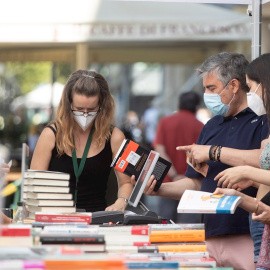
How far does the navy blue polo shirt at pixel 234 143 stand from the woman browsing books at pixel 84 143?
57 cm

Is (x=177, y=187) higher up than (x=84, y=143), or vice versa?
(x=84, y=143)

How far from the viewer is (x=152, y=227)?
114 inches

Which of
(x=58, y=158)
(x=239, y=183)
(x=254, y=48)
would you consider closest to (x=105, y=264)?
(x=239, y=183)

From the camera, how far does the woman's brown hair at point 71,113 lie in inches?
158

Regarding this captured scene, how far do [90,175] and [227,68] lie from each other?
1001mm

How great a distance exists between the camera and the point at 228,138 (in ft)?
12.1

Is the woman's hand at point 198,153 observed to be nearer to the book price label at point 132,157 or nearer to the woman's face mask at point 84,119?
the book price label at point 132,157

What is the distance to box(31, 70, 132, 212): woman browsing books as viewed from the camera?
4016 mm

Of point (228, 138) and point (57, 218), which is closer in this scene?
point (57, 218)

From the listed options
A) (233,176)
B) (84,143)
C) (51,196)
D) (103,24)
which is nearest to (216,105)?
(233,176)

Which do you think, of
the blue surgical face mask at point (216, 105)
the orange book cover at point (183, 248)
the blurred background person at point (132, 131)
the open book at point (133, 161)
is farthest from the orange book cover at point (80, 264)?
the blurred background person at point (132, 131)

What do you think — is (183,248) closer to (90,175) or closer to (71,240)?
(71,240)

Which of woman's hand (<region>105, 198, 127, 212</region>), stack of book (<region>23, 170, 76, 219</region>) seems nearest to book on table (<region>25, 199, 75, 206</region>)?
stack of book (<region>23, 170, 76, 219</region>)

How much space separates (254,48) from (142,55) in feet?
20.2
